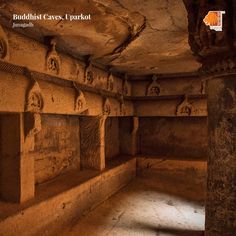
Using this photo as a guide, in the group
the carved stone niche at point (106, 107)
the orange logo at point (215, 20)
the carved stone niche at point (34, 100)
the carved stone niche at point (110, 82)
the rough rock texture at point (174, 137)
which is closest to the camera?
the orange logo at point (215, 20)

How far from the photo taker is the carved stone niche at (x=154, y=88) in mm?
7176

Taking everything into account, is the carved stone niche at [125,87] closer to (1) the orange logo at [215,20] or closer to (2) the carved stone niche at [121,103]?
(2) the carved stone niche at [121,103]

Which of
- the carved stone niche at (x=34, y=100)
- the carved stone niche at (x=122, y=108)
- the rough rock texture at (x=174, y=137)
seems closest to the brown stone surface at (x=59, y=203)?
the carved stone niche at (x=34, y=100)

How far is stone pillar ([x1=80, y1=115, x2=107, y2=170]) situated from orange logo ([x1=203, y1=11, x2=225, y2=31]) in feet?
12.6

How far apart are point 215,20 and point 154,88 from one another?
5.10 m

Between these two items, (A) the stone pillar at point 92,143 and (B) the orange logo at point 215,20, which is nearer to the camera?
(B) the orange logo at point 215,20

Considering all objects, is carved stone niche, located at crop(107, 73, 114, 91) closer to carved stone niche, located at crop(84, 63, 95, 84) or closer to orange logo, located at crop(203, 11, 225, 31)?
carved stone niche, located at crop(84, 63, 95, 84)

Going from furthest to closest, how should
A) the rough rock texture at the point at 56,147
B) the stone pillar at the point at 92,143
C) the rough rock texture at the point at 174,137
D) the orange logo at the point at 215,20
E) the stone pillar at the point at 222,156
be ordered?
the rough rock texture at the point at 174,137, the stone pillar at the point at 92,143, the rough rock texture at the point at 56,147, the stone pillar at the point at 222,156, the orange logo at the point at 215,20

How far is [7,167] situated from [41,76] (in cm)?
145

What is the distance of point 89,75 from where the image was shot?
16.9 ft

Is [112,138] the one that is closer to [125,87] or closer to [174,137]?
[125,87]

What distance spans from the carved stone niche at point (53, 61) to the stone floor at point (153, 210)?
2.66 metres

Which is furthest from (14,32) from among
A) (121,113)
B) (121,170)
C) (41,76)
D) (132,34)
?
(121,170)

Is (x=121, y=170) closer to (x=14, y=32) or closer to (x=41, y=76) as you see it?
(x=41, y=76)
